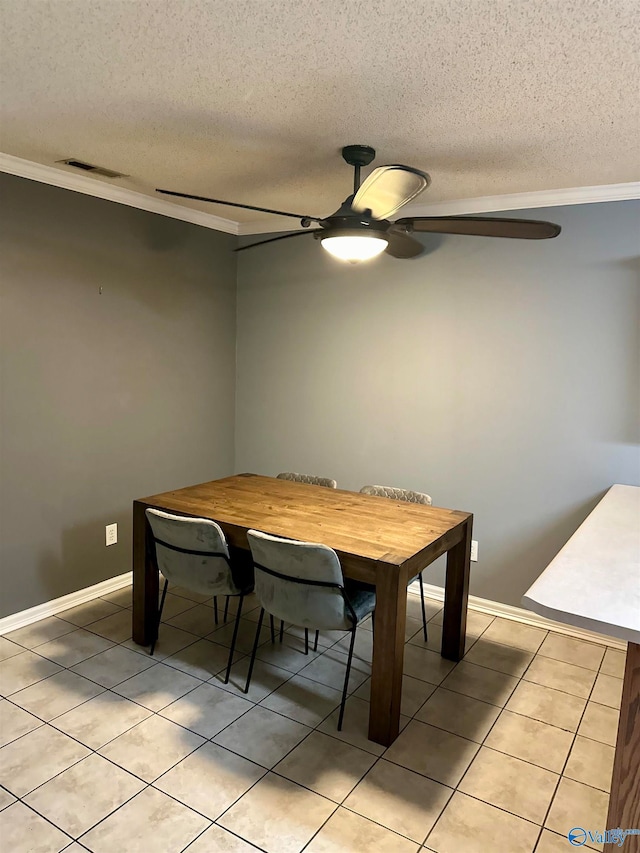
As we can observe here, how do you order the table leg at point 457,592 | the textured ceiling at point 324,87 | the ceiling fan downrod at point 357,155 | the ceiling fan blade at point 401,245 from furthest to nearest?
the table leg at point 457,592
the ceiling fan blade at point 401,245
the ceiling fan downrod at point 357,155
the textured ceiling at point 324,87

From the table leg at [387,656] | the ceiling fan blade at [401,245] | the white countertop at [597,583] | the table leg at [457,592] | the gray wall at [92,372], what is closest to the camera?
the white countertop at [597,583]

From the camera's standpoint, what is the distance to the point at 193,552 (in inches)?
101

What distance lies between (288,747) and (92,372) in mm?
2229

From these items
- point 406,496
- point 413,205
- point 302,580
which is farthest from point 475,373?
point 302,580

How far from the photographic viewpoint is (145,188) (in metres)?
3.31

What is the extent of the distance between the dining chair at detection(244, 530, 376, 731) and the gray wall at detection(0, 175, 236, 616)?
1.43 m

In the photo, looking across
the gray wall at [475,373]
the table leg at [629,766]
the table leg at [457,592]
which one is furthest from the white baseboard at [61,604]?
the table leg at [629,766]

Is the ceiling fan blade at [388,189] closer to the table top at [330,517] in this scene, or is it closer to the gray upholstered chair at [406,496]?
the table top at [330,517]

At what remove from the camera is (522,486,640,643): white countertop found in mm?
1366

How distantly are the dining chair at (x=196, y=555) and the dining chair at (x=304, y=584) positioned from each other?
0.20 m

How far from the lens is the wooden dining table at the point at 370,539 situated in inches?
87.5

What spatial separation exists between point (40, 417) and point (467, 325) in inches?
94.7

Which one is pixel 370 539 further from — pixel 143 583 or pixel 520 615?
pixel 520 615

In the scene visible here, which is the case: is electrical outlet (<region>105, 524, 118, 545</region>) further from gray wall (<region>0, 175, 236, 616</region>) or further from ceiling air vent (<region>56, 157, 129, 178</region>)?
ceiling air vent (<region>56, 157, 129, 178</region>)
